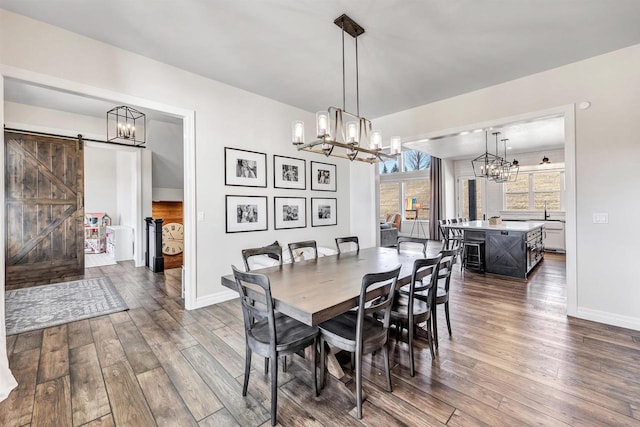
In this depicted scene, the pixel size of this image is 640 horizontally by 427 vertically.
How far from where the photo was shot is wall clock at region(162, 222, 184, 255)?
5781mm

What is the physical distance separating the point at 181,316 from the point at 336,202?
3289 millimetres

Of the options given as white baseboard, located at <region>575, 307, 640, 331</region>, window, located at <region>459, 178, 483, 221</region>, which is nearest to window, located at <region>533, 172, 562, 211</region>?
window, located at <region>459, 178, 483, 221</region>

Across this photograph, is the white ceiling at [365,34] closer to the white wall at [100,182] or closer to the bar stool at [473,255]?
the bar stool at [473,255]

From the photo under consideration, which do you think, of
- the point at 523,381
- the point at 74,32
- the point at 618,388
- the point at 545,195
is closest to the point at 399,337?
the point at 523,381

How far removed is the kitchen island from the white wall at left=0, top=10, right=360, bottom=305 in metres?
2.93

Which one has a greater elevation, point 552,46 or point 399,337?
point 552,46

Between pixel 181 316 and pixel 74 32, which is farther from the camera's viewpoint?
pixel 181 316

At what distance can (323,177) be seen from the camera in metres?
5.26

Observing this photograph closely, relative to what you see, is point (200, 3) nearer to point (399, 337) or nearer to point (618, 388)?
point (399, 337)

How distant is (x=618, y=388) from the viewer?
77.8 inches

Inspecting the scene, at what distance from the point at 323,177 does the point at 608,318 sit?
423cm

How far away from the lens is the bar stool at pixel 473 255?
520 cm

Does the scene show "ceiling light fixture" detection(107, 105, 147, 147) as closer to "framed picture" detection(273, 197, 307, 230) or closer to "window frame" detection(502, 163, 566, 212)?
"framed picture" detection(273, 197, 307, 230)

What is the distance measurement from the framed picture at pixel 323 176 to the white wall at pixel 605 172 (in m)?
3.15
